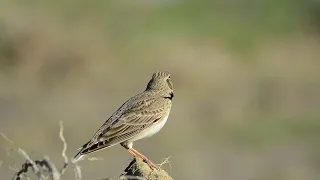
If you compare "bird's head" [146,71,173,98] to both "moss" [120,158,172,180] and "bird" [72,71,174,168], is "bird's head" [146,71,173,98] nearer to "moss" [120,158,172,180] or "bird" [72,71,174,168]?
"bird" [72,71,174,168]

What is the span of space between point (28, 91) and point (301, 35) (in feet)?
32.3

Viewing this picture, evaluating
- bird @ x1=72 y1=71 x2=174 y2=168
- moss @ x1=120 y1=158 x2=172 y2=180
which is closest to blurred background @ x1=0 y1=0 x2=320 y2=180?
bird @ x1=72 y1=71 x2=174 y2=168

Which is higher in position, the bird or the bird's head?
the bird's head

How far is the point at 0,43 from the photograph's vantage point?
101 feet

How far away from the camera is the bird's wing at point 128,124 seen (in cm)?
877

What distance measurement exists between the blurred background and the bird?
937cm

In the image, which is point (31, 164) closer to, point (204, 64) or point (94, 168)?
point (94, 168)

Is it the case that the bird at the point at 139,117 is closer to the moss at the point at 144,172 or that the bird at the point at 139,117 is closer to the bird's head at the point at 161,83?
the bird's head at the point at 161,83

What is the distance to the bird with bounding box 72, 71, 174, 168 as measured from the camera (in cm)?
895

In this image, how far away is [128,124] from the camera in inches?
361

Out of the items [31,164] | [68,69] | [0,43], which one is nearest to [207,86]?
[68,69]

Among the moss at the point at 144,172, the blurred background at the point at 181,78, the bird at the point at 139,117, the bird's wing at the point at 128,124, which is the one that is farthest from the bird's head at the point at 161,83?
the blurred background at the point at 181,78

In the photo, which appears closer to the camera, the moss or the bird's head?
the moss

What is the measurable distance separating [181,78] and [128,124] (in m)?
20.3
